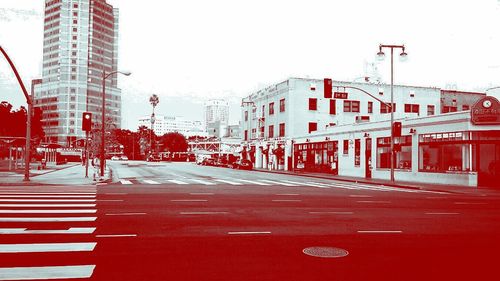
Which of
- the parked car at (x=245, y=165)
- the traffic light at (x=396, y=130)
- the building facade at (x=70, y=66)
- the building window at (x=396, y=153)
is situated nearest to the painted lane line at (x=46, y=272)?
the traffic light at (x=396, y=130)

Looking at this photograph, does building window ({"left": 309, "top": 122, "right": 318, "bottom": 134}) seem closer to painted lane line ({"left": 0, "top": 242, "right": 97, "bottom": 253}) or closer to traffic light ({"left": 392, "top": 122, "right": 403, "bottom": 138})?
traffic light ({"left": 392, "top": 122, "right": 403, "bottom": 138})

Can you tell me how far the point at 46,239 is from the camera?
9070mm

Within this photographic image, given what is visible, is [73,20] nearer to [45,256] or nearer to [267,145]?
[267,145]

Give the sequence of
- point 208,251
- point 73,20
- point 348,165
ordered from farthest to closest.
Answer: point 73,20, point 348,165, point 208,251

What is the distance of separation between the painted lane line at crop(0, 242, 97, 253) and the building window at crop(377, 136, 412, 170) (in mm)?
30080

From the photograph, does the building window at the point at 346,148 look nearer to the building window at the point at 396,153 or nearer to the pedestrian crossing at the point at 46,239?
the building window at the point at 396,153

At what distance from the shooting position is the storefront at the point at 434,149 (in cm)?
3019

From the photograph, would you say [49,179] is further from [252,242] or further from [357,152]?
[357,152]

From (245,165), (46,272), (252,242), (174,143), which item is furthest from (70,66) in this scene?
(46,272)

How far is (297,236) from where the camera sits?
32.5 ft

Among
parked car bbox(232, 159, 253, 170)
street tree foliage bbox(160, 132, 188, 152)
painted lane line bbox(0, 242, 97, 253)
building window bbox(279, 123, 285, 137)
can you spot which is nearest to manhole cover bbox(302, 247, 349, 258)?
painted lane line bbox(0, 242, 97, 253)

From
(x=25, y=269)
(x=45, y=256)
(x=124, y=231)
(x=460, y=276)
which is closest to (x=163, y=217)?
(x=124, y=231)

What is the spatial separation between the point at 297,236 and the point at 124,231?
3665mm

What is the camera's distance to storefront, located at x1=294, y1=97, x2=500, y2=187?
30.2 meters
